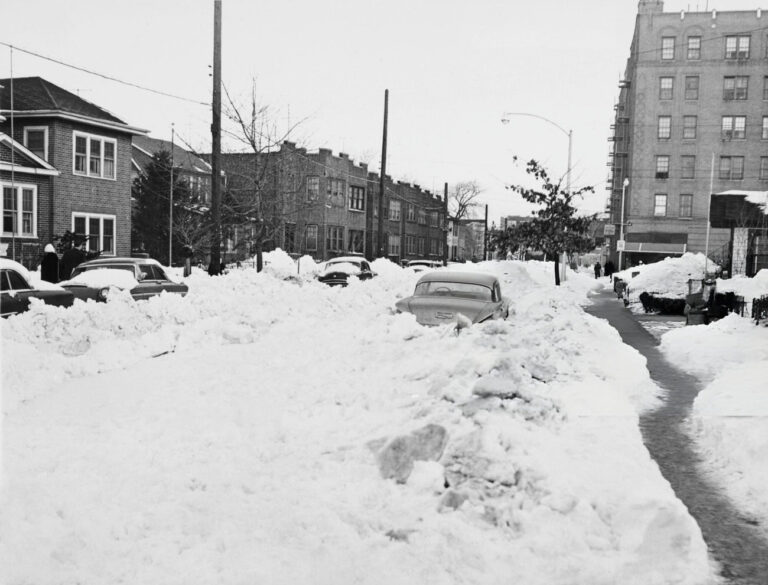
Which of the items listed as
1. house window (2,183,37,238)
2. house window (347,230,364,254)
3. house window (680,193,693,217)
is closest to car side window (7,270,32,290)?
house window (2,183,37,238)

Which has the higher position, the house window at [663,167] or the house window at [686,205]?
the house window at [663,167]

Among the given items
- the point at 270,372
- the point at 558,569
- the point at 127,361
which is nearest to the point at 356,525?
the point at 558,569

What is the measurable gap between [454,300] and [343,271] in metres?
15.6

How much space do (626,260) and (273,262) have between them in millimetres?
39982

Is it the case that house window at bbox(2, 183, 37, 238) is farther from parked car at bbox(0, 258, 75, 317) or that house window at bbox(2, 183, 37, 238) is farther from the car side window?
the car side window

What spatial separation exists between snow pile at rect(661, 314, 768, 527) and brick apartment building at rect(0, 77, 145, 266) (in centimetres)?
2426

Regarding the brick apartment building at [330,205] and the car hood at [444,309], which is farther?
the brick apartment building at [330,205]

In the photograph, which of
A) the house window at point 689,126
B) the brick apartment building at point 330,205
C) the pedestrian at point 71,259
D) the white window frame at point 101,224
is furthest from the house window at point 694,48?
the pedestrian at point 71,259

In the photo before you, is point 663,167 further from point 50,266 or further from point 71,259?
point 50,266

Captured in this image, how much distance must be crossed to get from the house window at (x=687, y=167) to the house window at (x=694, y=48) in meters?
8.74

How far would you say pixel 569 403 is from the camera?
8.58 m

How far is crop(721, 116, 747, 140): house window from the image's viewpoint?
65500mm

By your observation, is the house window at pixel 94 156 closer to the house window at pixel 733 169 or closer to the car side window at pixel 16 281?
the car side window at pixel 16 281

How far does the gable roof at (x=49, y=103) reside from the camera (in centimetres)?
3119
